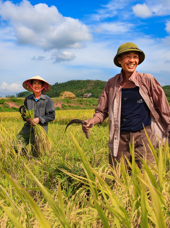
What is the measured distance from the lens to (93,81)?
70.9 meters

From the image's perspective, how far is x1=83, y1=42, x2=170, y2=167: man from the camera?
2.02 metres

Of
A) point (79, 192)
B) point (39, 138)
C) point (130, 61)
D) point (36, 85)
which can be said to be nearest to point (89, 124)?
point (79, 192)

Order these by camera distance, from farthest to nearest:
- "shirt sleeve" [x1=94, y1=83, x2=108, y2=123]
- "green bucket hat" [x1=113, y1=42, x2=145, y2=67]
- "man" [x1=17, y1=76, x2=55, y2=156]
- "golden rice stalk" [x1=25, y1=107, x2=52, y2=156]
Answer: "man" [x1=17, y1=76, x2=55, y2=156] → "golden rice stalk" [x1=25, y1=107, x2=52, y2=156] → "shirt sleeve" [x1=94, y1=83, x2=108, y2=123] → "green bucket hat" [x1=113, y1=42, x2=145, y2=67]

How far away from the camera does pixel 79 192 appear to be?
1.61m

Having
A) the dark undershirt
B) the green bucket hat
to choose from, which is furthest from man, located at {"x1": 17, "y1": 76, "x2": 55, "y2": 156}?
the green bucket hat

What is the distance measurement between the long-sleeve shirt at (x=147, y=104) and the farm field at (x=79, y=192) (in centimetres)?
24

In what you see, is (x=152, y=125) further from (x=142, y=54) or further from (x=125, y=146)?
(x=142, y=54)

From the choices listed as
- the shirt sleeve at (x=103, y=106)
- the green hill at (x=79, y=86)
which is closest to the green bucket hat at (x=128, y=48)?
the shirt sleeve at (x=103, y=106)

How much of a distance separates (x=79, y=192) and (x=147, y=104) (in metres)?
1.07

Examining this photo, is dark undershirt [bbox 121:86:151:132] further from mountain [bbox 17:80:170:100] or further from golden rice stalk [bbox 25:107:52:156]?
mountain [bbox 17:80:170:100]

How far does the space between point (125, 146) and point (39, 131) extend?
4.35 feet

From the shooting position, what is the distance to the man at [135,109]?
2017 mm

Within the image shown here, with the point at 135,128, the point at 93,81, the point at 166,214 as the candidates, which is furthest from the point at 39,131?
the point at 93,81

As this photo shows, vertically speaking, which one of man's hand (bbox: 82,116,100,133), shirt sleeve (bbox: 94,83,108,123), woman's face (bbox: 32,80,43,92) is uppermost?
woman's face (bbox: 32,80,43,92)
